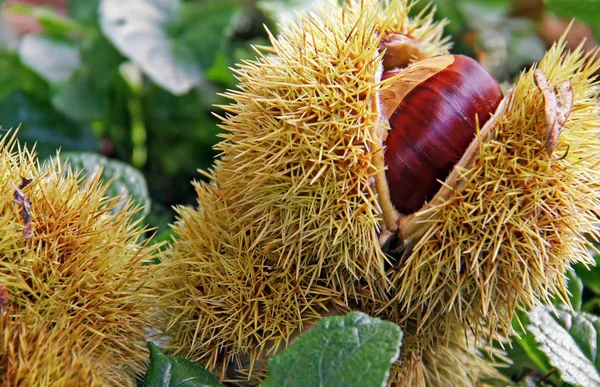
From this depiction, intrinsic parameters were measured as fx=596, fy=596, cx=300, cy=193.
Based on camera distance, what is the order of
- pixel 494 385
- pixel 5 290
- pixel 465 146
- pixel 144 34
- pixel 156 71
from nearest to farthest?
pixel 5 290 < pixel 465 146 < pixel 494 385 < pixel 156 71 < pixel 144 34

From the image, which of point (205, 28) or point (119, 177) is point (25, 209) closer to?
point (119, 177)

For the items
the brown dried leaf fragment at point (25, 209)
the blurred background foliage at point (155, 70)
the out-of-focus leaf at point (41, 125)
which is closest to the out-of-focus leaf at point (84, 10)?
the blurred background foliage at point (155, 70)

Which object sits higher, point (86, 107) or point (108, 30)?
point (108, 30)

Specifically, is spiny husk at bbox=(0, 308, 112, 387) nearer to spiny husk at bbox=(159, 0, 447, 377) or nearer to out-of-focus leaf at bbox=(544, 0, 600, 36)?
spiny husk at bbox=(159, 0, 447, 377)

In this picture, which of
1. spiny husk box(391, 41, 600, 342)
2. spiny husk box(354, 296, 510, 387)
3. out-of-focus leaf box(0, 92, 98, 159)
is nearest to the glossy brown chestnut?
spiny husk box(391, 41, 600, 342)

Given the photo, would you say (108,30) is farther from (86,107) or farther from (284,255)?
(284,255)

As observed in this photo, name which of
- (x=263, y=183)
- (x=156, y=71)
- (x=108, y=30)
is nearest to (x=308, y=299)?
(x=263, y=183)

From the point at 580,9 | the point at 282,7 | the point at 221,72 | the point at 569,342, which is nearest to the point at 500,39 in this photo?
the point at 580,9
